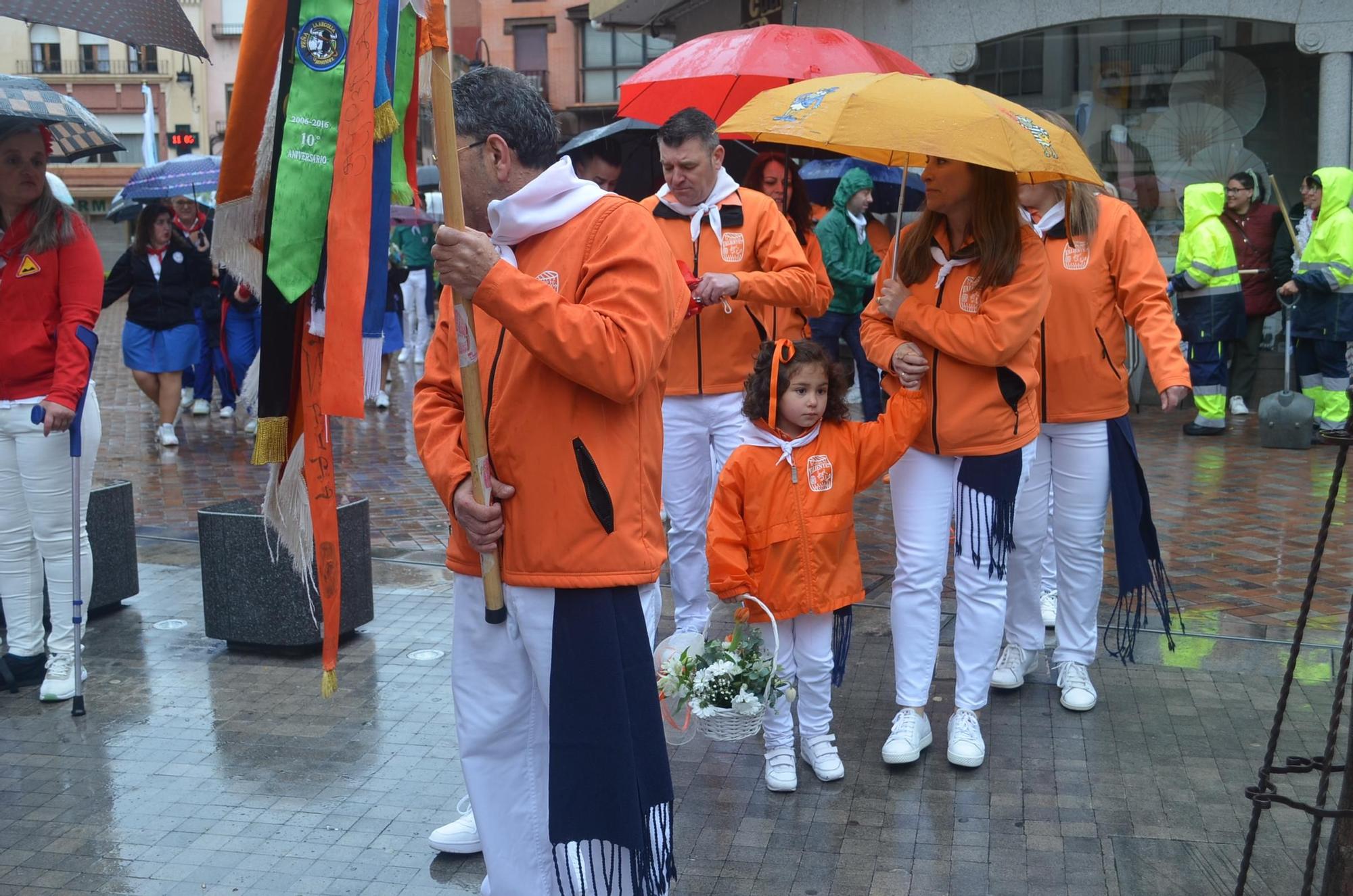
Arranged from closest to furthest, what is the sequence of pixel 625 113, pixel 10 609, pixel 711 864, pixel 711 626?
pixel 711 864 → pixel 10 609 → pixel 711 626 → pixel 625 113

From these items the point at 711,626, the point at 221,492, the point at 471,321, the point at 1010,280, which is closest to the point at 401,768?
the point at 711,626

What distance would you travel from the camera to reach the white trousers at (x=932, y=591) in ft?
15.6

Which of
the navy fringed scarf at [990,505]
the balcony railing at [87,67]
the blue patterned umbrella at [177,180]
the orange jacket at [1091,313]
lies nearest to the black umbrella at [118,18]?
the navy fringed scarf at [990,505]

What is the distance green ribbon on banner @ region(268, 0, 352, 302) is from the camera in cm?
279

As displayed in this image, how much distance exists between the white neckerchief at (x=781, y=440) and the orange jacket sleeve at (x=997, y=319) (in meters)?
0.50

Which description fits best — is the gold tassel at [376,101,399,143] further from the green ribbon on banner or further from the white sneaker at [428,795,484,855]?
the white sneaker at [428,795,484,855]

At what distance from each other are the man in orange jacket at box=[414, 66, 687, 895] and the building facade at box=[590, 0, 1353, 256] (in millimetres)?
11515

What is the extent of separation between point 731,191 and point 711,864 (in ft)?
9.24

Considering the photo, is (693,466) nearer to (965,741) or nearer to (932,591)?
(932,591)

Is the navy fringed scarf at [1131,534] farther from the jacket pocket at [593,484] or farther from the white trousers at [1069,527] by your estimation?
the jacket pocket at [593,484]

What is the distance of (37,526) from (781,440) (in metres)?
3.05

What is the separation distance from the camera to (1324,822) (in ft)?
14.1

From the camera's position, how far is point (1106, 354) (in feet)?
17.1

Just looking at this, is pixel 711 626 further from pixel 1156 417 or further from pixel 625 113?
pixel 1156 417
